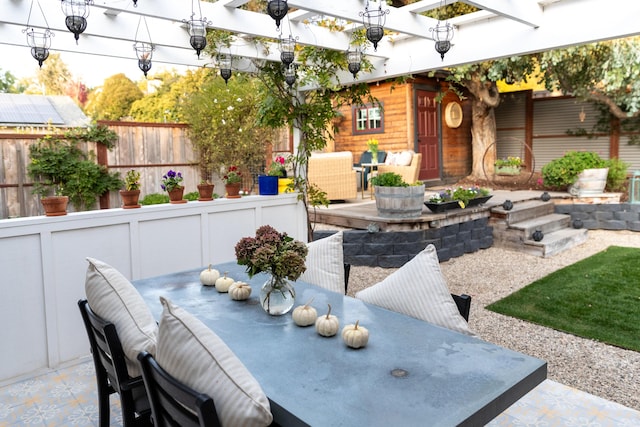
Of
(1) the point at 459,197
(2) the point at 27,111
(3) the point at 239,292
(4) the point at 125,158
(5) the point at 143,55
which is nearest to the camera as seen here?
(3) the point at 239,292

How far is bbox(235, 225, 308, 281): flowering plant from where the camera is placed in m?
1.89

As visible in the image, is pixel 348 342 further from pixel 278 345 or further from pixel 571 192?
pixel 571 192

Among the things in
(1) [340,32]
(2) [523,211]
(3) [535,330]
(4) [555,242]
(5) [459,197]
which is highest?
(1) [340,32]

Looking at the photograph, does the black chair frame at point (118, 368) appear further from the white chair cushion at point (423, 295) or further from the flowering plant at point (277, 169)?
the flowering plant at point (277, 169)

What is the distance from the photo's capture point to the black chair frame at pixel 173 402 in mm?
1136

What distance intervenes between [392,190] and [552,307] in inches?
94.2

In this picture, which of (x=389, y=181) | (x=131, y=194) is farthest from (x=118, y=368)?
(x=389, y=181)

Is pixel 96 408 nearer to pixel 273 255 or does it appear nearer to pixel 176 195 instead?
pixel 273 255

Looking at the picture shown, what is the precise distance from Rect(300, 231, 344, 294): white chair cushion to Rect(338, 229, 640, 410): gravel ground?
1.56 meters

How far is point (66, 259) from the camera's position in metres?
3.21

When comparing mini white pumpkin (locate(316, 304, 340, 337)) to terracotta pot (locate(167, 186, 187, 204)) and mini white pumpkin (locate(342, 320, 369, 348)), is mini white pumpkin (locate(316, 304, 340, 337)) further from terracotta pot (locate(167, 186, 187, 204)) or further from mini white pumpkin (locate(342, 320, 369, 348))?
terracotta pot (locate(167, 186, 187, 204))

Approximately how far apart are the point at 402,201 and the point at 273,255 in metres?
4.35

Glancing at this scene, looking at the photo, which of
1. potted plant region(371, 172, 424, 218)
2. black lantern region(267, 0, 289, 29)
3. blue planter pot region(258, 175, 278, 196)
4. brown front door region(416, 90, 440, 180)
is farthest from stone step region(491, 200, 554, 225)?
black lantern region(267, 0, 289, 29)

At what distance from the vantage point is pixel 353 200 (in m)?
8.52
